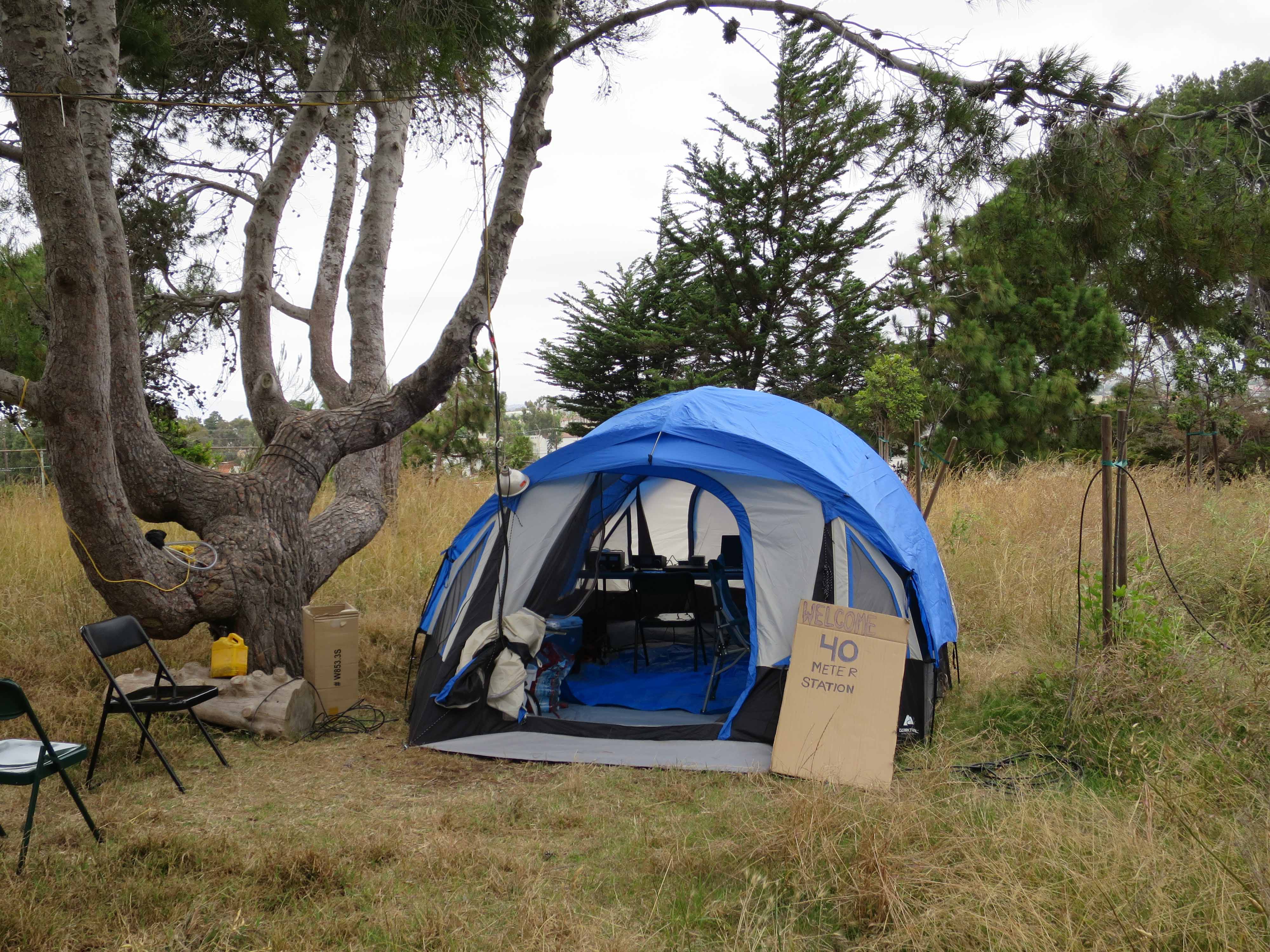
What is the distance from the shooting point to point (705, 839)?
346cm

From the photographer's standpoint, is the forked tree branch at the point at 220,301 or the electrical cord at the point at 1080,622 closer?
the electrical cord at the point at 1080,622

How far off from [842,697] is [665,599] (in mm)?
2149

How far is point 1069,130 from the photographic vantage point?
4.11m

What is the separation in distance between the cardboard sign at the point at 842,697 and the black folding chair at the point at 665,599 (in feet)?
5.37

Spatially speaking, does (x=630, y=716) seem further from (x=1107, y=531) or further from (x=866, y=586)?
(x=1107, y=531)

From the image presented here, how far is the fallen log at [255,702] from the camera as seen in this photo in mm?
4793

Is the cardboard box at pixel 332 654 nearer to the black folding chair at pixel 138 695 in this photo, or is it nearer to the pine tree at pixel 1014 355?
the black folding chair at pixel 138 695

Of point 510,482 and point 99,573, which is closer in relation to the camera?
point 99,573

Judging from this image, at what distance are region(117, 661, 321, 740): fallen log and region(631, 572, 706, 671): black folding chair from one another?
2.16 metres

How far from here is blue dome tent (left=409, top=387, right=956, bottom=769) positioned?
4660 millimetres

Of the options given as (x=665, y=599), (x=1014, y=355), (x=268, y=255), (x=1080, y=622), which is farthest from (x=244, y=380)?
(x=1014, y=355)

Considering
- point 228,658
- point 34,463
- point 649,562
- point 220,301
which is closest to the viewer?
point 228,658

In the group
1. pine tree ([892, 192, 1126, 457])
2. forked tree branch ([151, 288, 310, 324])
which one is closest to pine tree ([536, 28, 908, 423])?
pine tree ([892, 192, 1126, 457])

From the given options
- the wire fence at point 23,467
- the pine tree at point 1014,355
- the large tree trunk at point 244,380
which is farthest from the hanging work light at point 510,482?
the pine tree at point 1014,355
